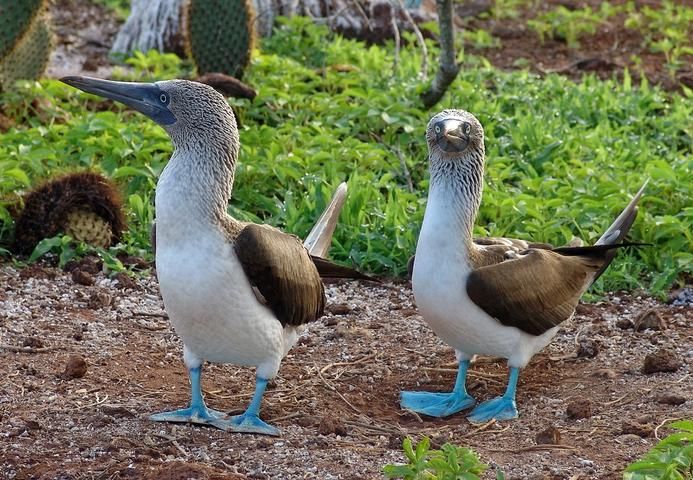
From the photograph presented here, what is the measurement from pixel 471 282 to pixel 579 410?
2.10 feet

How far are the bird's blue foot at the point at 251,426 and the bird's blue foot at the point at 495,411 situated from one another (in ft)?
2.68

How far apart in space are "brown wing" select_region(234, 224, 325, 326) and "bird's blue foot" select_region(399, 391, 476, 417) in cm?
54

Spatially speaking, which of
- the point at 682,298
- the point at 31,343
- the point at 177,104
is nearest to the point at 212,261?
the point at 177,104

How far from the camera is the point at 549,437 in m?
4.59

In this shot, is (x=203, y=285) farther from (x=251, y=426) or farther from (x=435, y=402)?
(x=435, y=402)

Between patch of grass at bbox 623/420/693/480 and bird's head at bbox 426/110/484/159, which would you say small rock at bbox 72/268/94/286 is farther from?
patch of grass at bbox 623/420/693/480

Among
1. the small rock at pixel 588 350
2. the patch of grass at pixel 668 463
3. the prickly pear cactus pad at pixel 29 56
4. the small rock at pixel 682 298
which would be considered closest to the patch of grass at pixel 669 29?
the small rock at pixel 682 298

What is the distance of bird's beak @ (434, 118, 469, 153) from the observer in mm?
4918

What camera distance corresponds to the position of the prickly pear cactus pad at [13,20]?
8406 mm

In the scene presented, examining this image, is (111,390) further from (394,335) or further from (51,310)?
(394,335)

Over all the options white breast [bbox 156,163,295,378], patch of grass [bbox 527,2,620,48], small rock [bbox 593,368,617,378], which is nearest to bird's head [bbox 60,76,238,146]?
white breast [bbox 156,163,295,378]

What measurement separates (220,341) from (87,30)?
25.3 feet

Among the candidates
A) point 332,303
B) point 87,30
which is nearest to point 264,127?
point 332,303

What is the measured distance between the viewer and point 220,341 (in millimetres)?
4586
